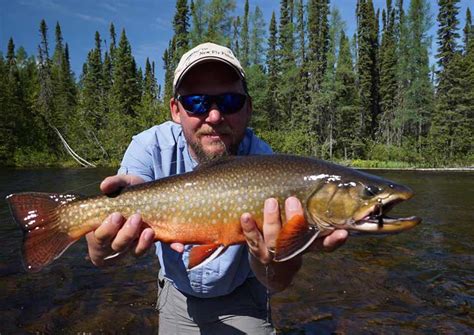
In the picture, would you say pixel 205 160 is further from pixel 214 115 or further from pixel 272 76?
pixel 272 76

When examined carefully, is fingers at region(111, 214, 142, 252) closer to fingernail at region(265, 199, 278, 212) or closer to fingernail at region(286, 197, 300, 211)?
fingernail at region(265, 199, 278, 212)

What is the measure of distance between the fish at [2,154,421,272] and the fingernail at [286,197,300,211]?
0.08 metres

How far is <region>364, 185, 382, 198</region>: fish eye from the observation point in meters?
2.72

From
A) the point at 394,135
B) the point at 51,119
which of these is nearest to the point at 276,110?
the point at 394,135

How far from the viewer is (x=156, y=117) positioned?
40719 millimetres

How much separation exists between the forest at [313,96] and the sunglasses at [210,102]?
3584 centimetres

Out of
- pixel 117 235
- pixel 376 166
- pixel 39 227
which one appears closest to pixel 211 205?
pixel 117 235

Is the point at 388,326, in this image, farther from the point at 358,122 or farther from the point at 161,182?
the point at 358,122

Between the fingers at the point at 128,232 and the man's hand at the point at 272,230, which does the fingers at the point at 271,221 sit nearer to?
the man's hand at the point at 272,230

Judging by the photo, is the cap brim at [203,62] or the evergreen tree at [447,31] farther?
the evergreen tree at [447,31]

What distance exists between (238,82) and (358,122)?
4705cm

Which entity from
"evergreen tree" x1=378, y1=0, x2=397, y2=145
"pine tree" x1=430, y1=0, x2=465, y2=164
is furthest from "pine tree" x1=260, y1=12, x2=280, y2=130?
"pine tree" x1=430, y1=0, x2=465, y2=164

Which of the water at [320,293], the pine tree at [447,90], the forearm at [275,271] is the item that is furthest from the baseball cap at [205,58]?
the pine tree at [447,90]

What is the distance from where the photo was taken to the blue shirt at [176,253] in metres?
3.21
